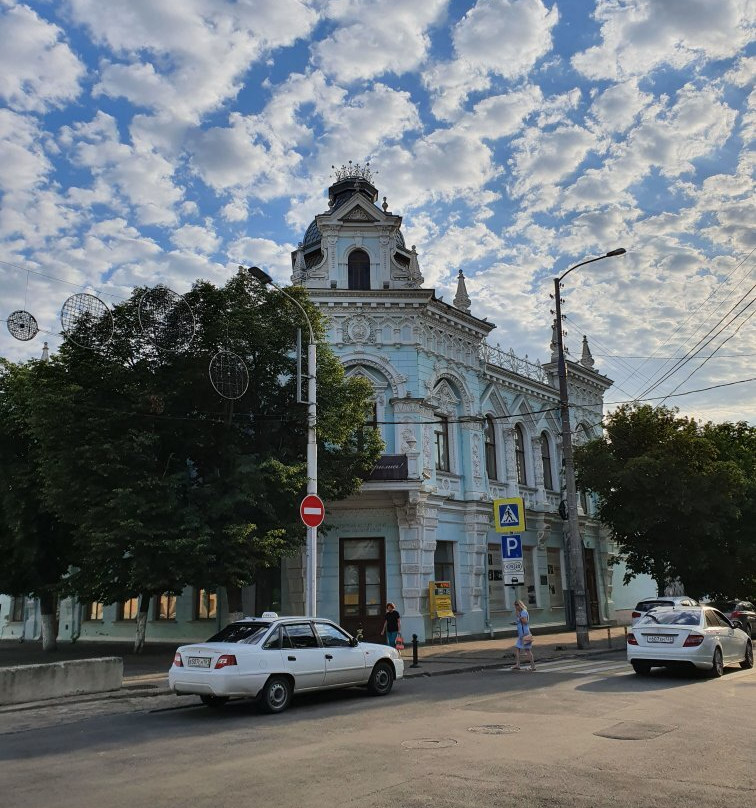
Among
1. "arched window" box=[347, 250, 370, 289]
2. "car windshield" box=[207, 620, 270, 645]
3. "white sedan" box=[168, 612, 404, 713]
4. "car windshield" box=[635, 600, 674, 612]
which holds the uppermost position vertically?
"arched window" box=[347, 250, 370, 289]

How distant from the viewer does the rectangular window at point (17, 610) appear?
36766 millimetres

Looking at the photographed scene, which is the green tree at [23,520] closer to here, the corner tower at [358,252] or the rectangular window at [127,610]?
the rectangular window at [127,610]

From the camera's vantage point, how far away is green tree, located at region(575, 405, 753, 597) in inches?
1019

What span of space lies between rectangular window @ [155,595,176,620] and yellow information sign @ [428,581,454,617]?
32.1 feet

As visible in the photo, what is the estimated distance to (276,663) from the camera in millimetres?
11594

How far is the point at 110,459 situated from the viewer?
1788 cm

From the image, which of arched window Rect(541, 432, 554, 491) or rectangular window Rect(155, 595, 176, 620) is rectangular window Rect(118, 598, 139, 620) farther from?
arched window Rect(541, 432, 554, 491)

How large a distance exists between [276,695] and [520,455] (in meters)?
22.7

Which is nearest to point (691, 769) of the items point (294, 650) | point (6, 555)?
point (294, 650)

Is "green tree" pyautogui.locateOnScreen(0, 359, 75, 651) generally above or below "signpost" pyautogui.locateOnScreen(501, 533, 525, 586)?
above

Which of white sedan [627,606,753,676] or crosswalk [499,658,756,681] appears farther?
crosswalk [499,658,756,681]

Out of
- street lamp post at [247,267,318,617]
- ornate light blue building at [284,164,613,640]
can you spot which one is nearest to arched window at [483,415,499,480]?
ornate light blue building at [284,164,613,640]

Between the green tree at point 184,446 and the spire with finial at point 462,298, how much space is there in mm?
8936

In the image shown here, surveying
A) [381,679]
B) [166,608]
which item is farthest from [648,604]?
[166,608]
